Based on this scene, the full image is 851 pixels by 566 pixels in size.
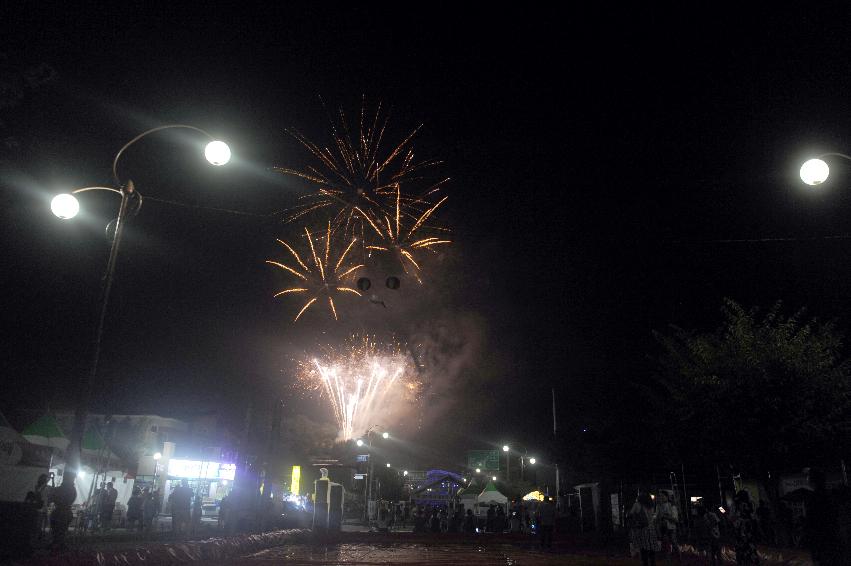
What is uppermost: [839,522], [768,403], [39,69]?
[39,69]

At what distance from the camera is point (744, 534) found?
483 inches

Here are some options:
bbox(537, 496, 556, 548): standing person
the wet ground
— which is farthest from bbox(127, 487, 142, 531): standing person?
bbox(537, 496, 556, 548): standing person

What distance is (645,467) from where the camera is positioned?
2784cm

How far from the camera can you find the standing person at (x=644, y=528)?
37.7 feet

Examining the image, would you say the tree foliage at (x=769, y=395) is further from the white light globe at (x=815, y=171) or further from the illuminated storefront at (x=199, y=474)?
the illuminated storefront at (x=199, y=474)

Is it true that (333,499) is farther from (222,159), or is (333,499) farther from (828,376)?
(828,376)

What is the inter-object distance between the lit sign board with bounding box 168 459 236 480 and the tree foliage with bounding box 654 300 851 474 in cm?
2089

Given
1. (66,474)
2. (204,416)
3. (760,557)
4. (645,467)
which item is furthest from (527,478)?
(66,474)

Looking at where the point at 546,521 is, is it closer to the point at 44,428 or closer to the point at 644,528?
the point at 644,528

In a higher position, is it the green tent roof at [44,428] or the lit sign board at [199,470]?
the green tent roof at [44,428]

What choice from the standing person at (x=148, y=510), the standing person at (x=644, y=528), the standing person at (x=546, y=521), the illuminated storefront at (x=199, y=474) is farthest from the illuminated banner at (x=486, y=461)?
the standing person at (x=644, y=528)

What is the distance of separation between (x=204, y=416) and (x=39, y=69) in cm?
3899

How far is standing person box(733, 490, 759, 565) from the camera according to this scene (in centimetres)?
1216

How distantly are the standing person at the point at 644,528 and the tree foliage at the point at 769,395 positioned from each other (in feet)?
29.6
